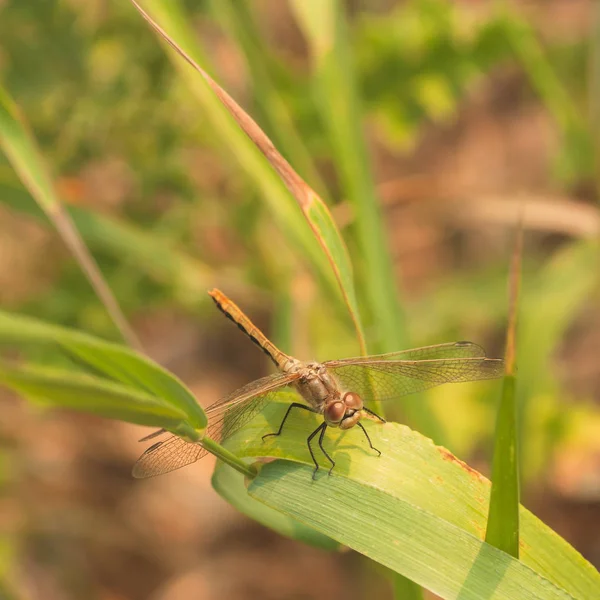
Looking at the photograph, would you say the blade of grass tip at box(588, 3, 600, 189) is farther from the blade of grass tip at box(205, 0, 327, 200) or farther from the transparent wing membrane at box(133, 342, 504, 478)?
the transparent wing membrane at box(133, 342, 504, 478)

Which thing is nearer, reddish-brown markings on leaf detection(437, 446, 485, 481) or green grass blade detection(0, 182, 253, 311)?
reddish-brown markings on leaf detection(437, 446, 485, 481)

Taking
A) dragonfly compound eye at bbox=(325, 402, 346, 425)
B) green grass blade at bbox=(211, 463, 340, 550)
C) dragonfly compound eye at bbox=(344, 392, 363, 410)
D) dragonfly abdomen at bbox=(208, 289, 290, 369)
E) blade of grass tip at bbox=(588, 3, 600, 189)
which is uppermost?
blade of grass tip at bbox=(588, 3, 600, 189)

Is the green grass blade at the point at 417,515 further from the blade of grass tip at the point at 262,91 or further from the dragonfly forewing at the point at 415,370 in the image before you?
the blade of grass tip at the point at 262,91

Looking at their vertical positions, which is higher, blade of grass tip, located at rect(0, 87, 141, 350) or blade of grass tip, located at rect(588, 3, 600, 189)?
blade of grass tip, located at rect(588, 3, 600, 189)

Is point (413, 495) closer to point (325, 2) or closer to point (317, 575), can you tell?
point (325, 2)

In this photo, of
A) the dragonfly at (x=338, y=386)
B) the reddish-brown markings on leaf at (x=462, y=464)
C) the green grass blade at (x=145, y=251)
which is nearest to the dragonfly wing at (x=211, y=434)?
the dragonfly at (x=338, y=386)

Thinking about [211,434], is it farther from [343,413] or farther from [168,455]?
[343,413]

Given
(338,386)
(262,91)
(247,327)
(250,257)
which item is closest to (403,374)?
(338,386)

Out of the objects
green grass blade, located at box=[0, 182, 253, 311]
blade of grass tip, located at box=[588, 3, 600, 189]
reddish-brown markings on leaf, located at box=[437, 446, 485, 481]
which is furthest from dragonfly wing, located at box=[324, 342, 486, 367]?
blade of grass tip, located at box=[588, 3, 600, 189]

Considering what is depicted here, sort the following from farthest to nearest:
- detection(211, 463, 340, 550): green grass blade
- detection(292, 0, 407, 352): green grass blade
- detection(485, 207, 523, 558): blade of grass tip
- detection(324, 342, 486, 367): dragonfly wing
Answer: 1. detection(292, 0, 407, 352): green grass blade
2. detection(324, 342, 486, 367): dragonfly wing
3. detection(211, 463, 340, 550): green grass blade
4. detection(485, 207, 523, 558): blade of grass tip
